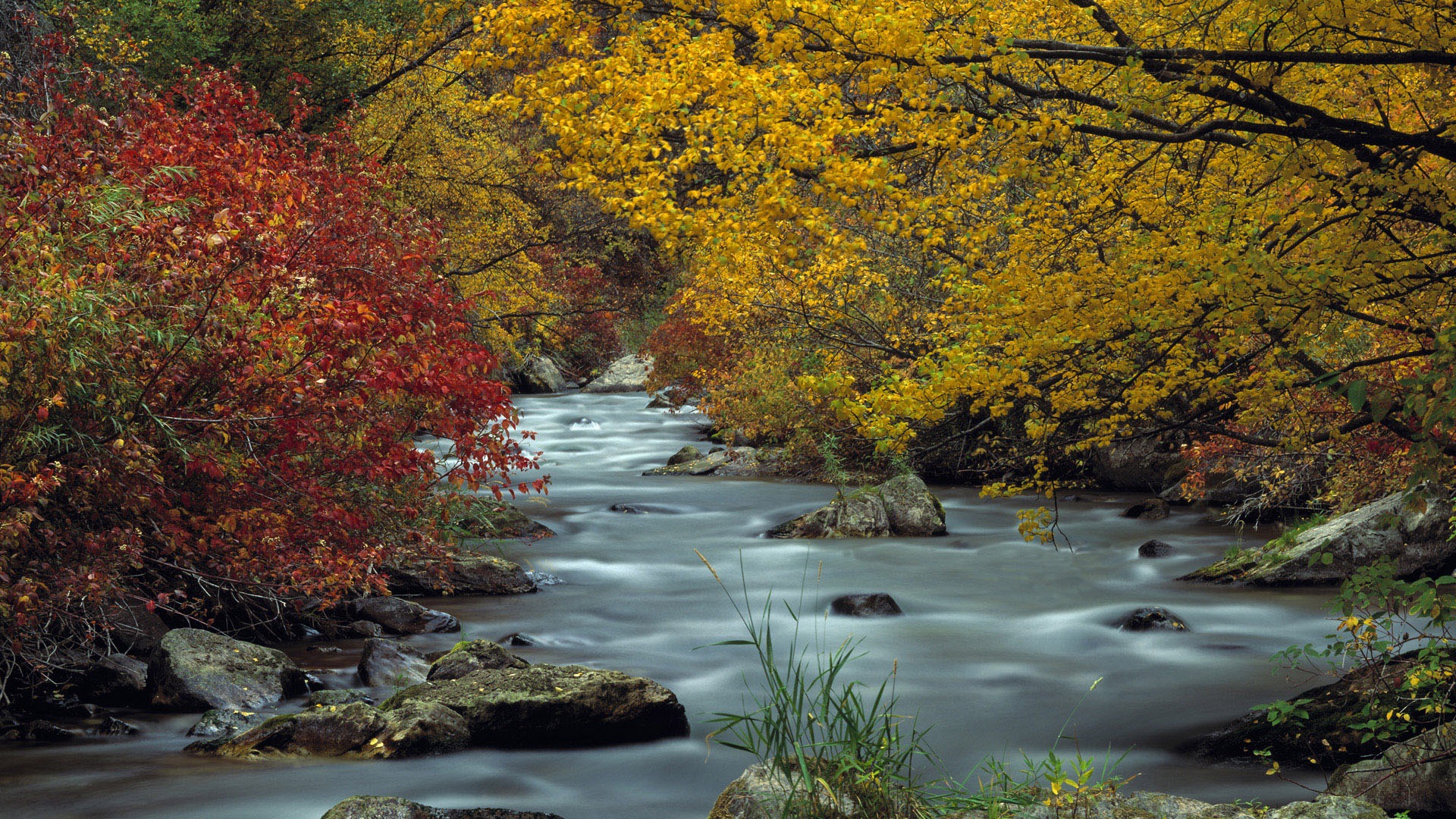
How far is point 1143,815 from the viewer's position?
4086 millimetres

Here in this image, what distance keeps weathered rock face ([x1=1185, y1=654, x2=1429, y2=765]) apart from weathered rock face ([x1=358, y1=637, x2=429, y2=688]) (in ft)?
15.8

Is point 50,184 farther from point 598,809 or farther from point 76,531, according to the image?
point 598,809

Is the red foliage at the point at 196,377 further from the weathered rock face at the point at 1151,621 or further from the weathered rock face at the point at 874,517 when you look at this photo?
the weathered rock face at the point at 874,517

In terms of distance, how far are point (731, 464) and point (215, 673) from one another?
497 inches

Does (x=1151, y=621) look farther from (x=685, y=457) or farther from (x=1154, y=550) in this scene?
(x=685, y=457)


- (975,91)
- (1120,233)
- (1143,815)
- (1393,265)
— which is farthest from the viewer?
(1120,233)

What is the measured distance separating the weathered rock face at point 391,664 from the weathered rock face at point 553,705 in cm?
81

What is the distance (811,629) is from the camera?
952cm

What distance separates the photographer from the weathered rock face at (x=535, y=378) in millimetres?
32531

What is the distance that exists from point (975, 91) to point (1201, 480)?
27.9 feet

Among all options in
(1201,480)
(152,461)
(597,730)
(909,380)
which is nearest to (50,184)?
(152,461)

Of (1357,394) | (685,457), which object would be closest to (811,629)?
(1357,394)

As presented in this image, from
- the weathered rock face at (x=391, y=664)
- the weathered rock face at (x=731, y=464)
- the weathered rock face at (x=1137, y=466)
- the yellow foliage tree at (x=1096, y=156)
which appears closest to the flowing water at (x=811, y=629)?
the weathered rock face at (x=391, y=664)

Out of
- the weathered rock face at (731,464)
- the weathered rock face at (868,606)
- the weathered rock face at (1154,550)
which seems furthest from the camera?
the weathered rock face at (731,464)
